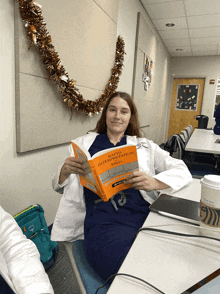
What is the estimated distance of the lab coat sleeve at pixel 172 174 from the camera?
3.46ft

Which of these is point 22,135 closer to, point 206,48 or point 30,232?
point 30,232

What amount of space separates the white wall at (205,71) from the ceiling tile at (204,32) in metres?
1.87

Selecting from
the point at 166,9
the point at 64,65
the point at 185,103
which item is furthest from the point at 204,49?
the point at 64,65

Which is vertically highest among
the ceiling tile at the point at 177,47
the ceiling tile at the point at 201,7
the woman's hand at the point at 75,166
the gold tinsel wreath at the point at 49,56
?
the ceiling tile at the point at 177,47

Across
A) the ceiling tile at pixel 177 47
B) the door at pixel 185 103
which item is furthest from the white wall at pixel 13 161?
the door at pixel 185 103

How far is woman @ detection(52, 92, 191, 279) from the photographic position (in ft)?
3.07

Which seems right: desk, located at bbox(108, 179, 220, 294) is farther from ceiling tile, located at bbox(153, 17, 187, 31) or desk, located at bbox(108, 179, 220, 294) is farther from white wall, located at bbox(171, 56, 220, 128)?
white wall, located at bbox(171, 56, 220, 128)

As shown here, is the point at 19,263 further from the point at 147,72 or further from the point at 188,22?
the point at 188,22

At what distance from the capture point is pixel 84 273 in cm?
89

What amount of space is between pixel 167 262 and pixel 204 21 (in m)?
4.88

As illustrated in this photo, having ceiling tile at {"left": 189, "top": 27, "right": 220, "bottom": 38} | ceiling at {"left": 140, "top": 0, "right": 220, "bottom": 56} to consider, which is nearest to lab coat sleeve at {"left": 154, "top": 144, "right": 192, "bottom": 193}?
ceiling at {"left": 140, "top": 0, "right": 220, "bottom": 56}

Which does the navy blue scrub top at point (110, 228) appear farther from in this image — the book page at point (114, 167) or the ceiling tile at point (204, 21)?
the ceiling tile at point (204, 21)

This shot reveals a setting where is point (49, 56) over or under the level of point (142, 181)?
over

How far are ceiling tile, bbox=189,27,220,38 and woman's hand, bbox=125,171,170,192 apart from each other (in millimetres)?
4808
